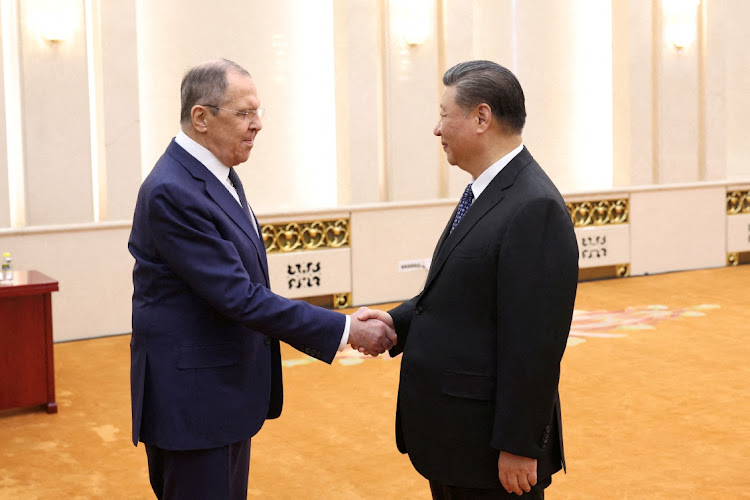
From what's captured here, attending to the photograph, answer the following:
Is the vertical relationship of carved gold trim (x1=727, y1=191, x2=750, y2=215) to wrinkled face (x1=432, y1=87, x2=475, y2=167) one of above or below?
below

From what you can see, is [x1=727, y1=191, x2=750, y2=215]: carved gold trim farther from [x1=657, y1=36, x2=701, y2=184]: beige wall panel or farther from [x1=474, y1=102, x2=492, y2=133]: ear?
[x1=474, y1=102, x2=492, y2=133]: ear

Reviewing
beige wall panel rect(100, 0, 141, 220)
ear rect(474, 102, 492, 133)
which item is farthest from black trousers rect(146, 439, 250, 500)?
beige wall panel rect(100, 0, 141, 220)

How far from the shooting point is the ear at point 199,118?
2879 millimetres

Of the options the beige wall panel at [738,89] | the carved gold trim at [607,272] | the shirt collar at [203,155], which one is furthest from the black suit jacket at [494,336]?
the beige wall panel at [738,89]

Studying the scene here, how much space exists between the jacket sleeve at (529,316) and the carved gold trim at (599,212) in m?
8.35

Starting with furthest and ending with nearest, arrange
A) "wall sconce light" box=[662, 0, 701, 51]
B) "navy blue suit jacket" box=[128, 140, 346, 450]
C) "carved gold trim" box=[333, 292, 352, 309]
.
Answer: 1. "wall sconce light" box=[662, 0, 701, 51]
2. "carved gold trim" box=[333, 292, 352, 309]
3. "navy blue suit jacket" box=[128, 140, 346, 450]

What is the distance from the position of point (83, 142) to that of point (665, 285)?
6202mm

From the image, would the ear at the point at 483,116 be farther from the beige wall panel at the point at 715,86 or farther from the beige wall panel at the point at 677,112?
the beige wall panel at the point at 715,86

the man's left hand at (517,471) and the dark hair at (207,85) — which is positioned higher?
the dark hair at (207,85)

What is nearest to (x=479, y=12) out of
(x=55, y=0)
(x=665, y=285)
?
(x=665, y=285)

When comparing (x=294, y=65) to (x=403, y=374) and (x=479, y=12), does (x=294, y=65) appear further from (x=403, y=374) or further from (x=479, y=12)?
(x=403, y=374)

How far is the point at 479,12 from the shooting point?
10.8 metres

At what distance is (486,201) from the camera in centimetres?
261

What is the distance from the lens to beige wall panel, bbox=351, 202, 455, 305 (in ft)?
31.0
